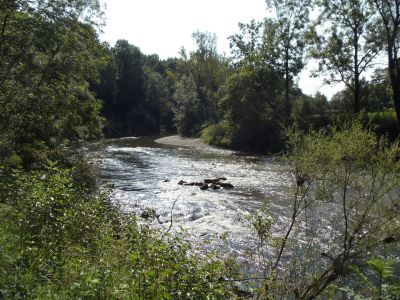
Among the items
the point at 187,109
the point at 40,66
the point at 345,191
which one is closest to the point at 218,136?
the point at 187,109

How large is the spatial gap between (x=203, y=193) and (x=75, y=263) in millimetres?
14061

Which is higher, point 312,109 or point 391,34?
point 391,34

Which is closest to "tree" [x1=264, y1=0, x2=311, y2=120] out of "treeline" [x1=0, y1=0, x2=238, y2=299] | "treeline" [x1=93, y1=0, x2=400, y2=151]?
"treeline" [x1=93, y1=0, x2=400, y2=151]

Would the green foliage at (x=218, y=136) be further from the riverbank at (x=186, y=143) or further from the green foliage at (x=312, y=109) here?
the green foliage at (x=312, y=109)

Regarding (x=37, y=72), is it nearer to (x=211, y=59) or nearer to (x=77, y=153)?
(x=77, y=153)

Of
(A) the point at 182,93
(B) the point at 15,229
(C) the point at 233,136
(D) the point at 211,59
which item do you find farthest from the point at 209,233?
(D) the point at 211,59

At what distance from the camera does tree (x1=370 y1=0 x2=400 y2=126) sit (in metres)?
29.1

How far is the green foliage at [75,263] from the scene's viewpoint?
17.9 ft

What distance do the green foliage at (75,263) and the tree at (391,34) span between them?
27832 mm

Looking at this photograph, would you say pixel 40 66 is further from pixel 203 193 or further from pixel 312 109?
pixel 312 109

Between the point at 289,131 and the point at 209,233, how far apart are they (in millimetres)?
5672

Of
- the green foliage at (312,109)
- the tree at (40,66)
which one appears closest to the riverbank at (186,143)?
the green foliage at (312,109)

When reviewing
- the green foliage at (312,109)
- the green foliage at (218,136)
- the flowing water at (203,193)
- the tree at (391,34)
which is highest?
the tree at (391,34)

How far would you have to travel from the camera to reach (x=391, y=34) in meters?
29.4
